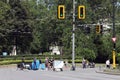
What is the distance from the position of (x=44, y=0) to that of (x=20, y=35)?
9416 millimetres

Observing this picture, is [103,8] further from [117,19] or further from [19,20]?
[19,20]

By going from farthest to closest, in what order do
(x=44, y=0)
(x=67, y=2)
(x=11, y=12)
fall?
(x=44, y=0)
(x=11, y=12)
(x=67, y=2)

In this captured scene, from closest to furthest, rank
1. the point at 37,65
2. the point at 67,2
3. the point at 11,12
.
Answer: the point at 37,65 → the point at 67,2 → the point at 11,12

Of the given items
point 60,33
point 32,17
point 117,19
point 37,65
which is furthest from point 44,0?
point 37,65

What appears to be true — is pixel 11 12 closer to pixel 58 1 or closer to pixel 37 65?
pixel 58 1

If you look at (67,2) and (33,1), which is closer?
(67,2)

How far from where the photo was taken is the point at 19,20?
88.3 m

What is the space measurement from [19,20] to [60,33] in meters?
9.02

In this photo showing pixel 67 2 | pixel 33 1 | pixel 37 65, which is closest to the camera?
pixel 37 65

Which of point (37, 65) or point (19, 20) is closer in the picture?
point (37, 65)

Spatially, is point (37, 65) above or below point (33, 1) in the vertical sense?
below

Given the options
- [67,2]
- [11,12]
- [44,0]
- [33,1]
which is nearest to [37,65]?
[67,2]

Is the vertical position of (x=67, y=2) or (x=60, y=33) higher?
(x=67, y=2)

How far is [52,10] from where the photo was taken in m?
88.8
